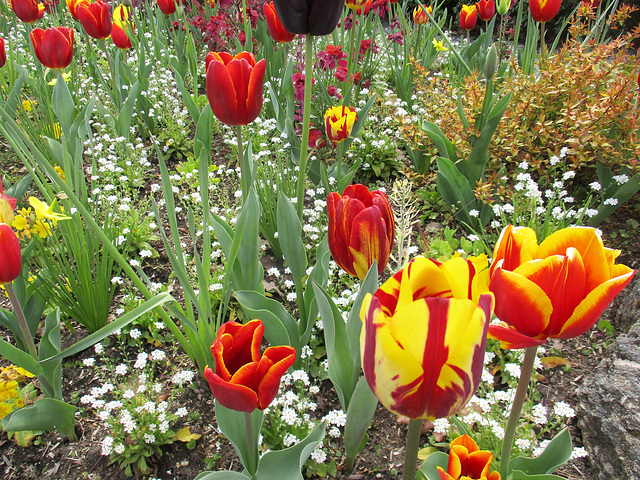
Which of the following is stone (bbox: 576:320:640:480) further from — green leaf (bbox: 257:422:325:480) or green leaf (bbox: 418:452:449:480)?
green leaf (bbox: 257:422:325:480)

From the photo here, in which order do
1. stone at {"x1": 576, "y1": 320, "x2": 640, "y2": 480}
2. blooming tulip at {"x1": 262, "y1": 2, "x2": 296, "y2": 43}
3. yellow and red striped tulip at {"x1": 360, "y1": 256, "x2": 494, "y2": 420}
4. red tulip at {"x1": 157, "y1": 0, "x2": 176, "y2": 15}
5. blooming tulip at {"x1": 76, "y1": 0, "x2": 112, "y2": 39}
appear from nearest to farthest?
yellow and red striped tulip at {"x1": 360, "y1": 256, "x2": 494, "y2": 420} → stone at {"x1": 576, "y1": 320, "x2": 640, "y2": 480} → blooming tulip at {"x1": 262, "y1": 2, "x2": 296, "y2": 43} → blooming tulip at {"x1": 76, "y1": 0, "x2": 112, "y2": 39} → red tulip at {"x1": 157, "y1": 0, "x2": 176, "y2": 15}

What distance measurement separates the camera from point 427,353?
0.59m

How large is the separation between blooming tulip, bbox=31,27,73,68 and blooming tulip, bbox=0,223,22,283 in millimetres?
1570

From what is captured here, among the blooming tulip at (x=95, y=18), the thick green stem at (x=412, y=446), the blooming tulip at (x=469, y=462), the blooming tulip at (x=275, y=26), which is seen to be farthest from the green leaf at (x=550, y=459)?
the blooming tulip at (x=95, y=18)

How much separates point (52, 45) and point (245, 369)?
2074mm

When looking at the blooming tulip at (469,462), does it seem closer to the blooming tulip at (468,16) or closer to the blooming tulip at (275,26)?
the blooming tulip at (275,26)

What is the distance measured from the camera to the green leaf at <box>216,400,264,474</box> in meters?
1.11

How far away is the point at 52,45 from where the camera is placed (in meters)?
2.20

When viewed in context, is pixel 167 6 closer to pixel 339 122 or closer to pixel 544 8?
pixel 339 122

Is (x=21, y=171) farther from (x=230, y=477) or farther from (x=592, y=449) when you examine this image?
(x=592, y=449)

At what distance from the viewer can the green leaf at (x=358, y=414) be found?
1.12m

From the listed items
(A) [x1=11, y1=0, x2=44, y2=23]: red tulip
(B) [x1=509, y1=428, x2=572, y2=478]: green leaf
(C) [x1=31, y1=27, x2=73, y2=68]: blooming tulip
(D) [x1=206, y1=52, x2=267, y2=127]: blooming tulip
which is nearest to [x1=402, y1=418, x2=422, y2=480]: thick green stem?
(B) [x1=509, y1=428, x2=572, y2=478]: green leaf

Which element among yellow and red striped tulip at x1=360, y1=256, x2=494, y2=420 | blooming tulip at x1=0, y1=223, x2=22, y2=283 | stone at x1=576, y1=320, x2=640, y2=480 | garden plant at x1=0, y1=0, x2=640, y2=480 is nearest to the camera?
yellow and red striped tulip at x1=360, y1=256, x2=494, y2=420

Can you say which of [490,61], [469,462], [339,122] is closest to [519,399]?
[469,462]
